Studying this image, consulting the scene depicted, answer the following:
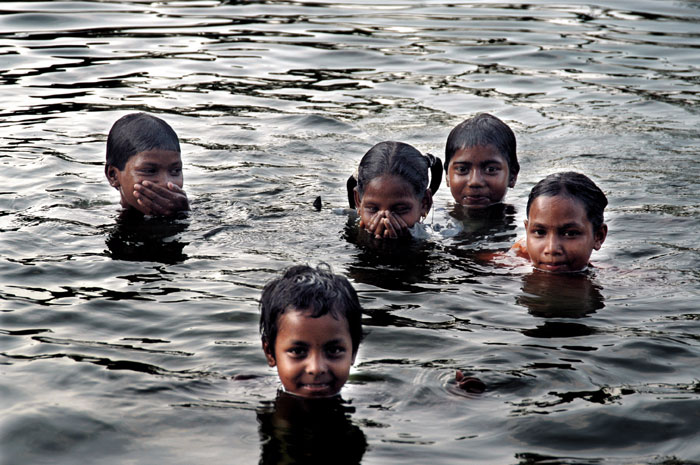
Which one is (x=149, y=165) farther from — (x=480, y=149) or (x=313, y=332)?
(x=313, y=332)

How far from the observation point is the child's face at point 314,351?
4.89 metres

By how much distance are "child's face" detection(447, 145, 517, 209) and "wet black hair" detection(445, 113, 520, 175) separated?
0.06m

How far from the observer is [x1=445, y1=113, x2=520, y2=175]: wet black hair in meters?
9.11

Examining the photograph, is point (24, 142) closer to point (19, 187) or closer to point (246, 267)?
point (19, 187)

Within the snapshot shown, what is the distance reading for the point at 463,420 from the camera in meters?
4.99

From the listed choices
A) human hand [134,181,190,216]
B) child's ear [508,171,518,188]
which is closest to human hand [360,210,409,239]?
human hand [134,181,190,216]

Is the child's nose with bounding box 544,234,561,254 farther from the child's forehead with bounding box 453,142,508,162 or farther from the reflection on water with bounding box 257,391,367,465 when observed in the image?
the reflection on water with bounding box 257,391,367,465

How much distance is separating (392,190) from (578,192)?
4.72 ft

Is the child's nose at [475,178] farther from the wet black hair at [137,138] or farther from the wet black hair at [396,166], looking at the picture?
the wet black hair at [137,138]

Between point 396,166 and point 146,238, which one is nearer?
point 396,166

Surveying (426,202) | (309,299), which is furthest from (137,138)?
(309,299)

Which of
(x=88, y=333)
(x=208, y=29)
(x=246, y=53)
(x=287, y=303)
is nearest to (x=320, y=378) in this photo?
(x=287, y=303)

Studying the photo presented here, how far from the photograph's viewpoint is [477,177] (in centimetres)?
921

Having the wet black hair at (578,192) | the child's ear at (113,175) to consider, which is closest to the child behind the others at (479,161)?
the wet black hair at (578,192)
